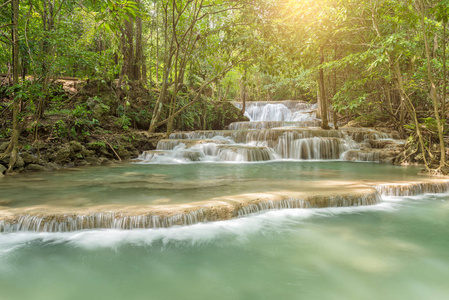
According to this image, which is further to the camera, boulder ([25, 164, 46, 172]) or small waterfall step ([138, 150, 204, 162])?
small waterfall step ([138, 150, 204, 162])

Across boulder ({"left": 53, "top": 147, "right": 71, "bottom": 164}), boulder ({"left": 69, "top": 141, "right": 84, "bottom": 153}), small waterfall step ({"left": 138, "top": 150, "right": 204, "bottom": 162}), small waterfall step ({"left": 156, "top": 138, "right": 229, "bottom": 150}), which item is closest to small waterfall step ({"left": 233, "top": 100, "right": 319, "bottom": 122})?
small waterfall step ({"left": 156, "top": 138, "right": 229, "bottom": 150})

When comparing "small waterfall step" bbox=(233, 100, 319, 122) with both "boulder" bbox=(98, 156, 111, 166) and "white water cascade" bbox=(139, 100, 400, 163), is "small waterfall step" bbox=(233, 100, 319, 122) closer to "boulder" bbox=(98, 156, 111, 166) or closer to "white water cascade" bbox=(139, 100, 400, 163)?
"white water cascade" bbox=(139, 100, 400, 163)

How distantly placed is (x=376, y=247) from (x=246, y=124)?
17.3m

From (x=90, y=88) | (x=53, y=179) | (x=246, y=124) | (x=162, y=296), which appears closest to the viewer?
(x=162, y=296)

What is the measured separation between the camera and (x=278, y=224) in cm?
426

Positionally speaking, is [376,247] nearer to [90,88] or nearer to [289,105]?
[90,88]

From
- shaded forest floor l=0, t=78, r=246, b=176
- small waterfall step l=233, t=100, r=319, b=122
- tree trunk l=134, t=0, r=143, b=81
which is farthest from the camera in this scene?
small waterfall step l=233, t=100, r=319, b=122

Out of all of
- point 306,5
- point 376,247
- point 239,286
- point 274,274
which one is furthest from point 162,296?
point 306,5

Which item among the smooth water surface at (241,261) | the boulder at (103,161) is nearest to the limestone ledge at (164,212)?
the smooth water surface at (241,261)

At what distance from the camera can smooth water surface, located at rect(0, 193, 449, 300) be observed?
2.60m

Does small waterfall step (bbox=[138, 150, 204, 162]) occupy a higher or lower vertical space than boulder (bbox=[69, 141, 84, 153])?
lower

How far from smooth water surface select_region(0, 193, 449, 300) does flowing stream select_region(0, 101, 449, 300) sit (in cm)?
1

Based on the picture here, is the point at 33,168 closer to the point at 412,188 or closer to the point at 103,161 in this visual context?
the point at 103,161

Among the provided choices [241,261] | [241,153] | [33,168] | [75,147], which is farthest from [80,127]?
[241,261]
